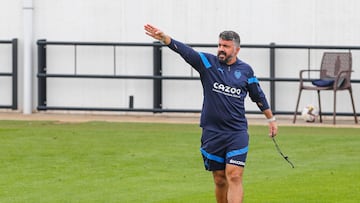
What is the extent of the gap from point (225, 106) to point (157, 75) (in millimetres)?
11655

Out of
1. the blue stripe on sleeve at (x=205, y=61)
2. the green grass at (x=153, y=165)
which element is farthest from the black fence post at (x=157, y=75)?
the blue stripe on sleeve at (x=205, y=61)

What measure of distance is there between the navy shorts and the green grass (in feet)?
4.82

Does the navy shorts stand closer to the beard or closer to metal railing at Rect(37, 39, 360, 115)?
the beard

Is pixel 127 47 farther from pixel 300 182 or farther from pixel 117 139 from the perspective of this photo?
pixel 300 182

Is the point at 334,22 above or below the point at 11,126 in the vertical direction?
above

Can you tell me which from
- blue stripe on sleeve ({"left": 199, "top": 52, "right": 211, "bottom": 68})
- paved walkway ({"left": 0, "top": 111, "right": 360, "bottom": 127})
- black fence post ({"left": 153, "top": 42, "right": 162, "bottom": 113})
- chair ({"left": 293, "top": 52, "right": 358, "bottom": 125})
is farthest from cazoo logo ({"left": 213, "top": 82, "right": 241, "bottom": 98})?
black fence post ({"left": 153, "top": 42, "right": 162, "bottom": 113})

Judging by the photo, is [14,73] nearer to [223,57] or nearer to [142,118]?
[142,118]

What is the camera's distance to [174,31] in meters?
22.5

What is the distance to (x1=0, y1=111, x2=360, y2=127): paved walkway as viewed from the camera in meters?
21.4

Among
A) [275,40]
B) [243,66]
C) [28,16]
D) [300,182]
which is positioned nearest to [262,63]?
[275,40]

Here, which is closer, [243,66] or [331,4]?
[243,66]

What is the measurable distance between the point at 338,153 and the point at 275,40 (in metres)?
6.10

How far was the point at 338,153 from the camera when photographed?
1647cm

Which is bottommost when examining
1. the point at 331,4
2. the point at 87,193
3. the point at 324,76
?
the point at 87,193
